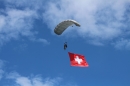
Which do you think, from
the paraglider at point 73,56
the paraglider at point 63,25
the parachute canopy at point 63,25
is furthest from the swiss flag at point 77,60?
the parachute canopy at point 63,25

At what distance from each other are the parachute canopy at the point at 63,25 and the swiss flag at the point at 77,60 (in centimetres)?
518

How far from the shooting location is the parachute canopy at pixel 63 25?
6073 cm

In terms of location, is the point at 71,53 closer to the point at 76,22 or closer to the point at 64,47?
the point at 64,47

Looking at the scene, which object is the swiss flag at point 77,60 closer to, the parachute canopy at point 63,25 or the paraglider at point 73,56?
the paraglider at point 73,56

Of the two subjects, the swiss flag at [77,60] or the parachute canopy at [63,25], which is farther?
the swiss flag at [77,60]

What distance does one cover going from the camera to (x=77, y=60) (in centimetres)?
6162

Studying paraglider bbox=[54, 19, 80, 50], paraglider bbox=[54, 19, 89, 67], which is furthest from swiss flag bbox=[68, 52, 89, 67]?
paraglider bbox=[54, 19, 80, 50]

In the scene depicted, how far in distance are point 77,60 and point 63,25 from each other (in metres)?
7.17

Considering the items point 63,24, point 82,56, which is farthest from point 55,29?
point 82,56

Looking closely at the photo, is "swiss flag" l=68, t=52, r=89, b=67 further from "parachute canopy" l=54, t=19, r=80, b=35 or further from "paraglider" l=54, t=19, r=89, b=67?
"parachute canopy" l=54, t=19, r=80, b=35

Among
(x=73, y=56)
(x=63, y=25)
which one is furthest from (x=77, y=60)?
(x=63, y=25)

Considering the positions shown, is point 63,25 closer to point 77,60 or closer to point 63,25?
point 63,25

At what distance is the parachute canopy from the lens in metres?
60.7

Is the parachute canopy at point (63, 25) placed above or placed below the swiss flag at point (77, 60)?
above
